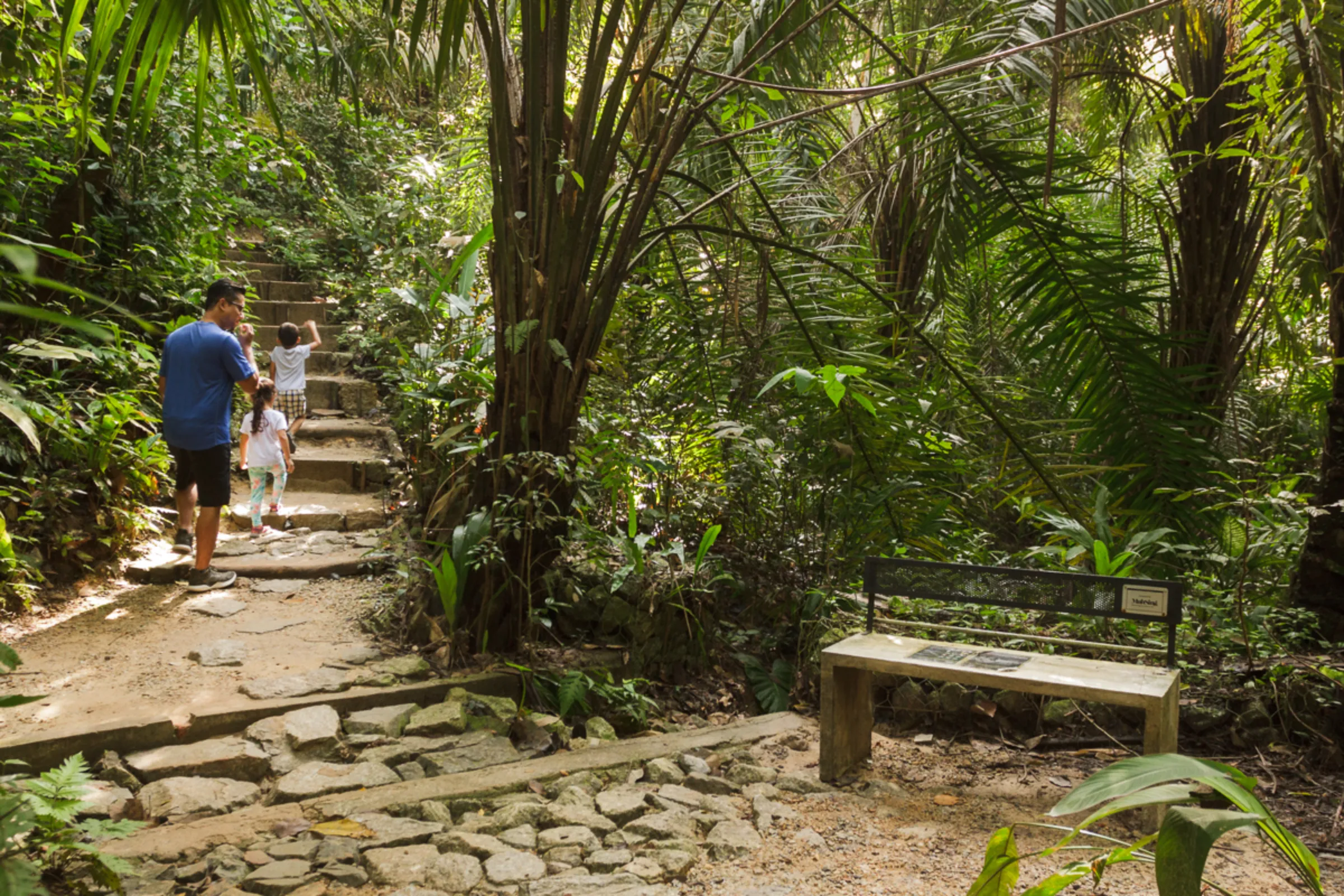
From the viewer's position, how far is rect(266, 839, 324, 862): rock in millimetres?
2621

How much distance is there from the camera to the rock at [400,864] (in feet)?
8.29

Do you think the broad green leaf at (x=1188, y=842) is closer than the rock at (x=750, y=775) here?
Yes

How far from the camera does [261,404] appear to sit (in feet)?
19.4

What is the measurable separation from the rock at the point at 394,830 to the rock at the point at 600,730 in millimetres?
987

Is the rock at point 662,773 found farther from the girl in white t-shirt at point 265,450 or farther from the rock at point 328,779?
the girl in white t-shirt at point 265,450

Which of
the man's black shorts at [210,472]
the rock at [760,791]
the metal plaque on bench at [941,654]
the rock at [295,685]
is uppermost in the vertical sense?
the man's black shorts at [210,472]

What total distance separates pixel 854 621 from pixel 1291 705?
66.0 inches

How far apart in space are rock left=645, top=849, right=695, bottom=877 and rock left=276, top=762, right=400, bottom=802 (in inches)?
39.0

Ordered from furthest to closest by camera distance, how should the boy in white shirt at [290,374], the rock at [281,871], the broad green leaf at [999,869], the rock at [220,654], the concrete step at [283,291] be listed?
the concrete step at [283,291]
the boy in white shirt at [290,374]
the rock at [220,654]
the rock at [281,871]
the broad green leaf at [999,869]

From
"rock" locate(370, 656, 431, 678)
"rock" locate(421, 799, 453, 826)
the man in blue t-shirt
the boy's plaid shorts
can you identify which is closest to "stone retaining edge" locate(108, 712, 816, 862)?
"rock" locate(421, 799, 453, 826)

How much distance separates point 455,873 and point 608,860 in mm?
407

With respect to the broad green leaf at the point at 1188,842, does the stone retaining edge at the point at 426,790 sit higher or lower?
lower

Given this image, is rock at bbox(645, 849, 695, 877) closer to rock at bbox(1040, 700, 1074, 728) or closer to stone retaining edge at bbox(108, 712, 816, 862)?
stone retaining edge at bbox(108, 712, 816, 862)

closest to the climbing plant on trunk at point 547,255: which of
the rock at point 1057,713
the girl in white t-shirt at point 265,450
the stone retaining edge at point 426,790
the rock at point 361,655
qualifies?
the rock at point 361,655
